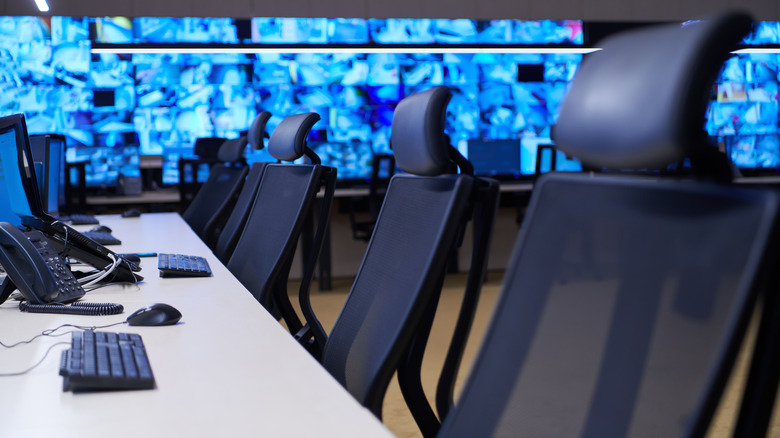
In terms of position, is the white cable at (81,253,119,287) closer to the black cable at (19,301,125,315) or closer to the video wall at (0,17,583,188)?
the black cable at (19,301,125,315)

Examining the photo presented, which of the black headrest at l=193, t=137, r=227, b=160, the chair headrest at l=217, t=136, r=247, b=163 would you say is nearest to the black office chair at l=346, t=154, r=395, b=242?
the black headrest at l=193, t=137, r=227, b=160

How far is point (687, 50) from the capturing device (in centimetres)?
71

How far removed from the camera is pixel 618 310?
83cm

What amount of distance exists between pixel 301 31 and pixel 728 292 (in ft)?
21.1

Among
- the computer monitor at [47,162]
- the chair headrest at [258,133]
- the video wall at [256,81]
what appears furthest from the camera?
the video wall at [256,81]

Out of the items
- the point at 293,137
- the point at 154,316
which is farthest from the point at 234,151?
the point at 154,316

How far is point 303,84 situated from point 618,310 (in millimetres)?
6160

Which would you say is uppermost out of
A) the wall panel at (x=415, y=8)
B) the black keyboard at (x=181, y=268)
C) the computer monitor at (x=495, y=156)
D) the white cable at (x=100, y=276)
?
the wall panel at (x=415, y=8)

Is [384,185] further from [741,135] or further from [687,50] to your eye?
[687,50]

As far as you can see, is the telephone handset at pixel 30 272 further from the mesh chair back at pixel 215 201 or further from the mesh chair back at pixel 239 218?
the mesh chair back at pixel 215 201

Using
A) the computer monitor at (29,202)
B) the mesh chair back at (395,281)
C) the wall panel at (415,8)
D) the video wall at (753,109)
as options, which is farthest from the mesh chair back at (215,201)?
the video wall at (753,109)

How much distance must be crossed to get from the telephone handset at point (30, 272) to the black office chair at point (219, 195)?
1.97 m

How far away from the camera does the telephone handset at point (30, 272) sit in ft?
5.32

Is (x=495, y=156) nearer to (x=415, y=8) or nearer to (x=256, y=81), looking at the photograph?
(x=415, y=8)
